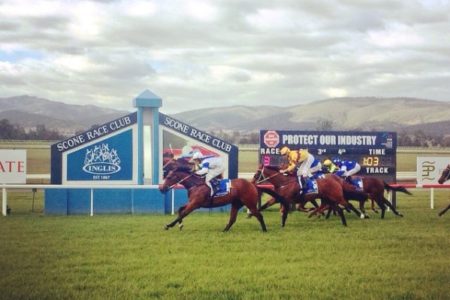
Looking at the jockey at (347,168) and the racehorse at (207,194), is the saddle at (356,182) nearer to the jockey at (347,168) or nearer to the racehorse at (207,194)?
the jockey at (347,168)

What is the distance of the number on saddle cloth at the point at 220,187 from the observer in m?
9.93

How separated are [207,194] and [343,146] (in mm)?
4983

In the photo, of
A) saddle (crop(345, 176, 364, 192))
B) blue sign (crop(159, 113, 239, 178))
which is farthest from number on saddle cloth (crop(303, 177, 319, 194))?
blue sign (crop(159, 113, 239, 178))

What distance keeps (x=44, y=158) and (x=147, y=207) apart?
32.4 metres

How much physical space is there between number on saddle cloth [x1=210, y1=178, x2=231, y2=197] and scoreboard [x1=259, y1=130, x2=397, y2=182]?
135 inches

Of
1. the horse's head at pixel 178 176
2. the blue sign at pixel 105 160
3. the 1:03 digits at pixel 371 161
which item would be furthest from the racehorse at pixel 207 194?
the 1:03 digits at pixel 371 161

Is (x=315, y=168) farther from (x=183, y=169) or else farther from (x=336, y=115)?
(x=336, y=115)

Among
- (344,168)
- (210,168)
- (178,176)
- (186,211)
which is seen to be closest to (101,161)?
(178,176)

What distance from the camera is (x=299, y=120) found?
250ft

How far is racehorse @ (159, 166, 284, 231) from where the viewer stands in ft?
32.5

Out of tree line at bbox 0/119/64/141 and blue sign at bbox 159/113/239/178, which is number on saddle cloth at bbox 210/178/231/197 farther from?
tree line at bbox 0/119/64/141

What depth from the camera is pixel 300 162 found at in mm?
11727

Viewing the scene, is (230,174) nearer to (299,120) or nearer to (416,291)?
(416,291)

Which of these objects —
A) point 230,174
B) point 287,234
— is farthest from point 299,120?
point 287,234
